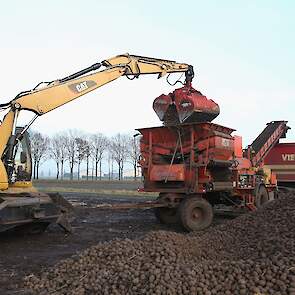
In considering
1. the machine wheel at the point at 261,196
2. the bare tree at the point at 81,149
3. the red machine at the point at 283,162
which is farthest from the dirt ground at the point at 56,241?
the bare tree at the point at 81,149

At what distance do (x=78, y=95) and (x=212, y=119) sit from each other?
4034 mm

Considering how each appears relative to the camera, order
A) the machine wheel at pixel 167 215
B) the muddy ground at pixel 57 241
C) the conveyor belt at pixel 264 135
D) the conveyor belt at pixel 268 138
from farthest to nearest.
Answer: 1. the conveyor belt at pixel 264 135
2. the conveyor belt at pixel 268 138
3. the machine wheel at pixel 167 215
4. the muddy ground at pixel 57 241

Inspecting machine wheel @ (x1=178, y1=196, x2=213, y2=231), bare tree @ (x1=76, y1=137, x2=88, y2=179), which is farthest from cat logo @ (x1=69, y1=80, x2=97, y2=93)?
bare tree @ (x1=76, y1=137, x2=88, y2=179)

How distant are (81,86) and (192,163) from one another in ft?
11.6

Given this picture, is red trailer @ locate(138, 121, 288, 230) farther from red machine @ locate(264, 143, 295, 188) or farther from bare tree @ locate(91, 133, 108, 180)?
bare tree @ locate(91, 133, 108, 180)

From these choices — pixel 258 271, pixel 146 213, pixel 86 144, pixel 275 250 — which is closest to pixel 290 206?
pixel 275 250

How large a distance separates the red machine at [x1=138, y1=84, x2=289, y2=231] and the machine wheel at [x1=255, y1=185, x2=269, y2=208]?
0.06 metres

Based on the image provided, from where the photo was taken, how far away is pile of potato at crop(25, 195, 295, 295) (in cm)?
480

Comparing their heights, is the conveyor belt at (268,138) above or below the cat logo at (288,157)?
above

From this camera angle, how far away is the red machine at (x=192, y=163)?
37.0 feet

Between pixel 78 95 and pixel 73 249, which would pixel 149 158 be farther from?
pixel 73 249

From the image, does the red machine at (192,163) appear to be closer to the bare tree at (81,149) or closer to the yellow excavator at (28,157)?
the yellow excavator at (28,157)

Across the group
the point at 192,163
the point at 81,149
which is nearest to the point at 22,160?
the point at 192,163

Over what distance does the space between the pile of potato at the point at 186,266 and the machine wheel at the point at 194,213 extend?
3.08 m
